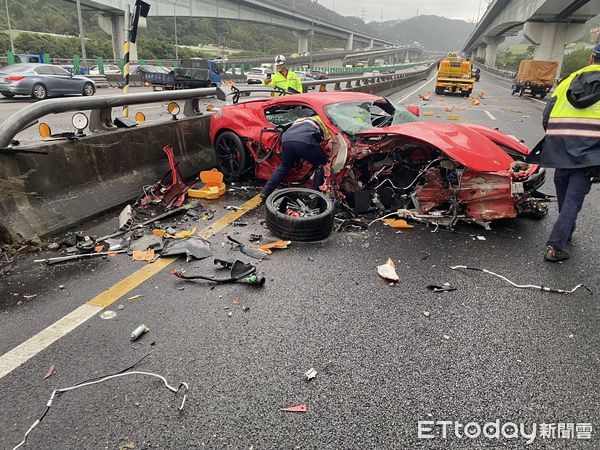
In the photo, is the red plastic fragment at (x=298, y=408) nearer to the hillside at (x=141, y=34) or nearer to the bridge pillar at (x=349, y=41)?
the hillside at (x=141, y=34)

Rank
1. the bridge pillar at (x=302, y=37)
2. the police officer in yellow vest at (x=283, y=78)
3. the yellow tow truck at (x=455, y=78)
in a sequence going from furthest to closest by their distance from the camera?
the bridge pillar at (x=302, y=37)
the yellow tow truck at (x=455, y=78)
the police officer in yellow vest at (x=283, y=78)

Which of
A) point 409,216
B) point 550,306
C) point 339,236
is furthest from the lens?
point 409,216

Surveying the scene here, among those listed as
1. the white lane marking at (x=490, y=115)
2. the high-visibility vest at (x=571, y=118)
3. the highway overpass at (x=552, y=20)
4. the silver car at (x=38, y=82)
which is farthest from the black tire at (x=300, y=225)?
the highway overpass at (x=552, y=20)

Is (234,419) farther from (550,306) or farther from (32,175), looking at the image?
(32,175)

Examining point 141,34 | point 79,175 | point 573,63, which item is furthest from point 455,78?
point 573,63

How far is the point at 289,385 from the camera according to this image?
8.02 ft

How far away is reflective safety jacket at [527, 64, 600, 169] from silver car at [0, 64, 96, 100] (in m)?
19.0

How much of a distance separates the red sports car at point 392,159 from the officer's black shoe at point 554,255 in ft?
2.05

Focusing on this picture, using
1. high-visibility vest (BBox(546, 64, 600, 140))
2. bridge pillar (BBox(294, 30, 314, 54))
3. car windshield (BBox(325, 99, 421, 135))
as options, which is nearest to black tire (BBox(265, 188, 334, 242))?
car windshield (BBox(325, 99, 421, 135))

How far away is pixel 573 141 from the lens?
391 cm

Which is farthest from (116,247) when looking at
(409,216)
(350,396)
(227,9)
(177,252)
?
(227,9)

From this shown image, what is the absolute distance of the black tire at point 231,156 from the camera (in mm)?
6453

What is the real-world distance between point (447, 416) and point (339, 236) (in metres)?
2.65

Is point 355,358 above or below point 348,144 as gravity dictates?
below
